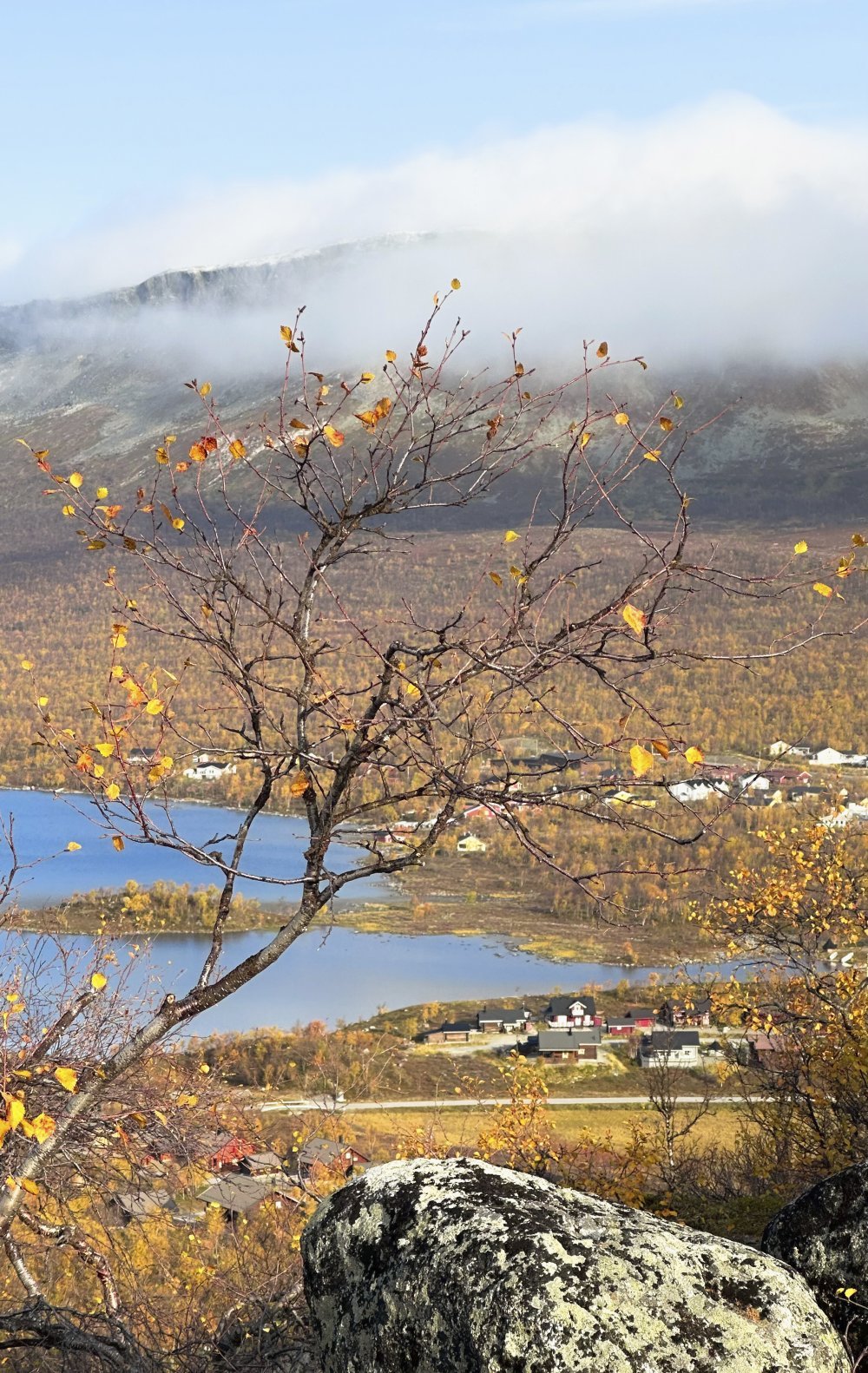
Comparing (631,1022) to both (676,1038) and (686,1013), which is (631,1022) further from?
(686,1013)

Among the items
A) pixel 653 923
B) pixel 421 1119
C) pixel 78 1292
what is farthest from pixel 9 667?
pixel 78 1292

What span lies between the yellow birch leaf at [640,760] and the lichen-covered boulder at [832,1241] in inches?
80.5

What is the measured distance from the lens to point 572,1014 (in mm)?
53219

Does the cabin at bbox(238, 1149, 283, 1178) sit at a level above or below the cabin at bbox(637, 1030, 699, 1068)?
above

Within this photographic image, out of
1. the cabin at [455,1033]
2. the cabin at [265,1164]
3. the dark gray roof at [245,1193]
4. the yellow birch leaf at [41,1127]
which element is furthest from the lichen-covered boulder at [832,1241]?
the cabin at [455,1033]

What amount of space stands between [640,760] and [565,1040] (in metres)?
49.9

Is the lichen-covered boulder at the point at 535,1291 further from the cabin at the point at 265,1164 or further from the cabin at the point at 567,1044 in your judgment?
the cabin at the point at 567,1044

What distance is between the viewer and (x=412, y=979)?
6238 centimetres

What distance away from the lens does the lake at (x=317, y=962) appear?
52.9 m

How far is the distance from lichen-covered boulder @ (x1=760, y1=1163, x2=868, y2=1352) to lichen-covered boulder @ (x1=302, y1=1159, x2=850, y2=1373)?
743mm

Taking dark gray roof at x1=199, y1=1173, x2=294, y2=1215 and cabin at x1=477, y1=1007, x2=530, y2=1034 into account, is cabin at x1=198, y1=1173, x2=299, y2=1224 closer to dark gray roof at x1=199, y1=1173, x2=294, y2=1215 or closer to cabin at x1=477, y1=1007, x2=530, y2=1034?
dark gray roof at x1=199, y1=1173, x2=294, y2=1215

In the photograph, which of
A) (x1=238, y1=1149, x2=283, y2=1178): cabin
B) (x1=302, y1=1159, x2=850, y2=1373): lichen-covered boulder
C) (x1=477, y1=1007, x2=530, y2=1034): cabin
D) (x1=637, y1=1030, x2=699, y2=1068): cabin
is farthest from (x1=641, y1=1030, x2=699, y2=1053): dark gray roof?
(x1=302, y1=1159, x2=850, y2=1373): lichen-covered boulder

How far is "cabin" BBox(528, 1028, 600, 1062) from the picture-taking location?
49.0 m

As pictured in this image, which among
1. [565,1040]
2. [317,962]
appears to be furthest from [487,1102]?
[317,962]
